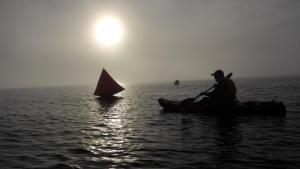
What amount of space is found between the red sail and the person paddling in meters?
30.3

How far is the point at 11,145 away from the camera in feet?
51.3

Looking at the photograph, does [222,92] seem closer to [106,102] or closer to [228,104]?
[228,104]

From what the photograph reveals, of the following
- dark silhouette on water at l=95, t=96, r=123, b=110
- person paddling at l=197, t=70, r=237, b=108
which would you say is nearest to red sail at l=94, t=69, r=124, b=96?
dark silhouette on water at l=95, t=96, r=123, b=110

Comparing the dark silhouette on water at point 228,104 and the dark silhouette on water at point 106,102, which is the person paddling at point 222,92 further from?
the dark silhouette on water at point 106,102

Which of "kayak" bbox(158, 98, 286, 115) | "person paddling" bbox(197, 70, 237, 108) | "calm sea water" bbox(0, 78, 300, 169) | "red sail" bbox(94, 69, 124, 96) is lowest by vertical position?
"calm sea water" bbox(0, 78, 300, 169)

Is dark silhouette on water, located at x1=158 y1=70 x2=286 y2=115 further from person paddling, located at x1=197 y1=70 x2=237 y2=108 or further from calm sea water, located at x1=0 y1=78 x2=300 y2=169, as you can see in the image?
calm sea water, located at x1=0 y1=78 x2=300 y2=169

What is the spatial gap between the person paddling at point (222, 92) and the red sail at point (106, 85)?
30290 mm

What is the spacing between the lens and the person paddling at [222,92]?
76.3ft

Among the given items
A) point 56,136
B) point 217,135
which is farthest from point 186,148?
point 56,136

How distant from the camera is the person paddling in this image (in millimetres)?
23266

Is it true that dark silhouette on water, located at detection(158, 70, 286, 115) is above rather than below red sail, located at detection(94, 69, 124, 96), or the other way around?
below

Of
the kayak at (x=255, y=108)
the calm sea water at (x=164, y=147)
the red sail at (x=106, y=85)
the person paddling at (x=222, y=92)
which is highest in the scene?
the red sail at (x=106, y=85)

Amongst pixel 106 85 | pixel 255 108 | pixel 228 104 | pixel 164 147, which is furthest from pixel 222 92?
pixel 106 85

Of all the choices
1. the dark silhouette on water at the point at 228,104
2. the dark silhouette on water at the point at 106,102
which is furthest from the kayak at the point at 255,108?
the dark silhouette on water at the point at 106,102
